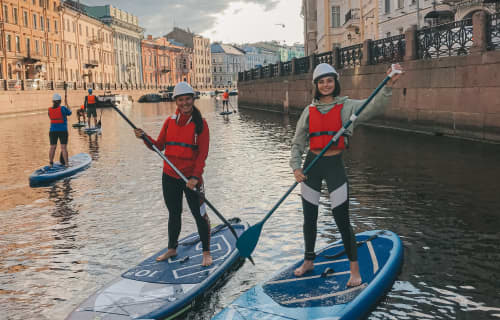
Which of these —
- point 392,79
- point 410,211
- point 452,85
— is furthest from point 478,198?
point 452,85

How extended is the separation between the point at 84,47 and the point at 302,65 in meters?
50.2

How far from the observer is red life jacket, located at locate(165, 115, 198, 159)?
5.18 metres

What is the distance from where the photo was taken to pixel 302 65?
112 ft

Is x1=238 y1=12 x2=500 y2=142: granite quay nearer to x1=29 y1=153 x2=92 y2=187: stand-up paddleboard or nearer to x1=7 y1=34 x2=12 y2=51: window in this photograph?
x1=29 y1=153 x2=92 y2=187: stand-up paddleboard

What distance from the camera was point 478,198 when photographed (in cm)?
845

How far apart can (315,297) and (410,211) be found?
4.04 metres

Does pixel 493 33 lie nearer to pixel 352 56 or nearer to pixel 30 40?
pixel 352 56

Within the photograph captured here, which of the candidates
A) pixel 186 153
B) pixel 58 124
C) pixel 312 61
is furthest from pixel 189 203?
pixel 312 61

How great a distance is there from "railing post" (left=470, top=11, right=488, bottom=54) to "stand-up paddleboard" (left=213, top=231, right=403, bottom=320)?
1215cm

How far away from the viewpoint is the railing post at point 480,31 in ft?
50.7

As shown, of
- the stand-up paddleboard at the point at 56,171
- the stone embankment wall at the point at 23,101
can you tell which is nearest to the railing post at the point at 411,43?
the stand-up paddleboard at the point at 56,171

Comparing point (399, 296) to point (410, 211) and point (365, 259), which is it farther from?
point (410, 211)

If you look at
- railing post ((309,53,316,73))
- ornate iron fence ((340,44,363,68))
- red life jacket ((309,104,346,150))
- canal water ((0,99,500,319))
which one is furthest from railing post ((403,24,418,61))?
red life jacket ((309,104,346,150))

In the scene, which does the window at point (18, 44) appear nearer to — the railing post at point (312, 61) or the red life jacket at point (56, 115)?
the railing post at point (312, 61)
